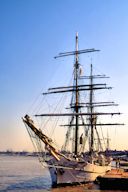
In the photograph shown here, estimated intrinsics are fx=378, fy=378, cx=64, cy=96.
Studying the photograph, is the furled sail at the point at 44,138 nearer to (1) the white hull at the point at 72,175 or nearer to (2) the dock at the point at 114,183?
(1) the white hull at the point at 72,175

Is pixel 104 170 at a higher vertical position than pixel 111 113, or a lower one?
lower

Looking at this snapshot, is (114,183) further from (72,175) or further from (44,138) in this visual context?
(44,138)

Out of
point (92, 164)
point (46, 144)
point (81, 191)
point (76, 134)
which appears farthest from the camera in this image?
point (76, 134)

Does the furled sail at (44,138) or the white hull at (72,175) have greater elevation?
the furled sail at (44,138)

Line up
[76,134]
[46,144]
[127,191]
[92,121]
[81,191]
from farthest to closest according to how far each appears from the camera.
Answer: [92,121] → [76,134] → [46,144] → [81,191] → [127,191]

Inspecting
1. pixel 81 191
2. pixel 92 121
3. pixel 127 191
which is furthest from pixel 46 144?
pixel 92 121

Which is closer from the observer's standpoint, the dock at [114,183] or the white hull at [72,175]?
the dock at [114,183]

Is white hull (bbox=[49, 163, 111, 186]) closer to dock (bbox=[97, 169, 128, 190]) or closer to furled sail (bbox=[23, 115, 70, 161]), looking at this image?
furled sail (bbox=[23, 115, 70, 161])

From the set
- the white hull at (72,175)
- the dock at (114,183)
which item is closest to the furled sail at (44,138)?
the white hull at (72,175)

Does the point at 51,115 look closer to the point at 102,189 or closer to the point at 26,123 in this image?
the point at 26,123

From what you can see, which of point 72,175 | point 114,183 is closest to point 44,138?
point 72,175

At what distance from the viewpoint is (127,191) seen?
1519 inches

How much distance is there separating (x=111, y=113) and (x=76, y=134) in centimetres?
579

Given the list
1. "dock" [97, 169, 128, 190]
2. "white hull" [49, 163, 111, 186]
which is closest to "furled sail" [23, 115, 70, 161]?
"white hull" [49, 163, 111, 186]
